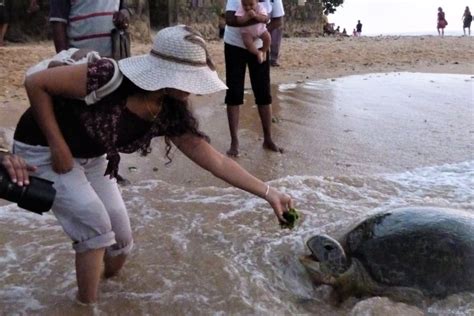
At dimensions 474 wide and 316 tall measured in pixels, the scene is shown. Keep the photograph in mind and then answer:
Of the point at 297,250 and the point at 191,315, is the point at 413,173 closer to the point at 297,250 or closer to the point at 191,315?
the point at 297,250

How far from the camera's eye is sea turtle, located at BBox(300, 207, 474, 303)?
10.0 ft

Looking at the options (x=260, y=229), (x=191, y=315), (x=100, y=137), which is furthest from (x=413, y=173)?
(x=100, y=137)

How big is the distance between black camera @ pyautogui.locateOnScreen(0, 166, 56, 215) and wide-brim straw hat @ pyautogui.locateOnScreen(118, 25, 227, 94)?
0.53 metres

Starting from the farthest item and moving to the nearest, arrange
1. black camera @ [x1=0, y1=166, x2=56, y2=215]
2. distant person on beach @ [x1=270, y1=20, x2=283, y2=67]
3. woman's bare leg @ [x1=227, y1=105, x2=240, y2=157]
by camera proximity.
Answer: distant person on beach @ [x1=270, y1=20, x2=283, y2=67] < woman's bare leg @ [x1=227, y1=105, x2=240, y2=157] < black camera @ [x1=0, y1=166, x2=56, y2=215]

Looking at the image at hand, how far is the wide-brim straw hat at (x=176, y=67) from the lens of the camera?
8.16 feet

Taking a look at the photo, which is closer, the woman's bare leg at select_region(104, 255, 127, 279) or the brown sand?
the woman's bare leg at select_region(104, 255, 127, 279)

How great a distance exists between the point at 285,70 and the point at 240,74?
6236 mm

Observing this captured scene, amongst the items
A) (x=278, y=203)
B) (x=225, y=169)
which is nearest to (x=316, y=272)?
(x=278, y=203)

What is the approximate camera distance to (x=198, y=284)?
3350mm

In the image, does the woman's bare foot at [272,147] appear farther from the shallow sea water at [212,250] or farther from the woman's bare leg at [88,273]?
the woman's bare leg at [88,273]

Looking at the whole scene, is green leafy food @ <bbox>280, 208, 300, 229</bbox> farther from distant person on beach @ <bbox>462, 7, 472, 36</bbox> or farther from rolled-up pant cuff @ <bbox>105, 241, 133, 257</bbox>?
distant person on beach @ <bbox>462, 7, 472, 36</bbox>

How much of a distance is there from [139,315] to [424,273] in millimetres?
1365

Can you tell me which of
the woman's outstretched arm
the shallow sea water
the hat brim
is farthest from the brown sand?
the hat brim

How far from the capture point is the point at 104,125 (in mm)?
2625
